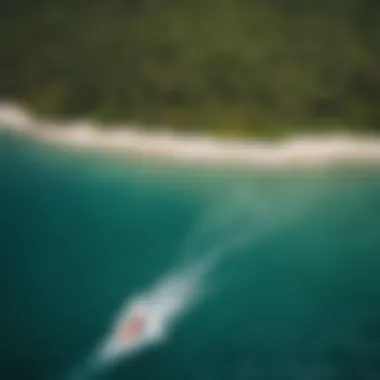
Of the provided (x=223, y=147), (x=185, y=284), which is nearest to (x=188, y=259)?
(x=185, y=284)

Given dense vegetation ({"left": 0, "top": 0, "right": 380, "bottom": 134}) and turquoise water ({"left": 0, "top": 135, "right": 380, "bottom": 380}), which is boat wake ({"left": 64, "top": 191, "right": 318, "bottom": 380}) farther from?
dense vegetation ({"left": 0, "top": 0, "right": 380, "bottom": 134})

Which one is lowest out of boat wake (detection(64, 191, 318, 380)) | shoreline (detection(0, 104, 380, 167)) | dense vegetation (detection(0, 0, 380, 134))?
boat wake (detection(64, 191, 318, 380))

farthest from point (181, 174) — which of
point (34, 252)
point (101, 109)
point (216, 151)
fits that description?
point (34, 252)

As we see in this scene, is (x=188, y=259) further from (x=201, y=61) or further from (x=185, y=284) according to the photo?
(x=201, y=61)

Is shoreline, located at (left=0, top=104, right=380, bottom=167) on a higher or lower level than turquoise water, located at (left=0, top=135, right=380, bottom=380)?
higher

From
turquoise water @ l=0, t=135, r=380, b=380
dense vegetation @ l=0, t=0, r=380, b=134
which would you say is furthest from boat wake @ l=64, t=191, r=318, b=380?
dense vegetation @ l=0, t=0, r=380, b=134
